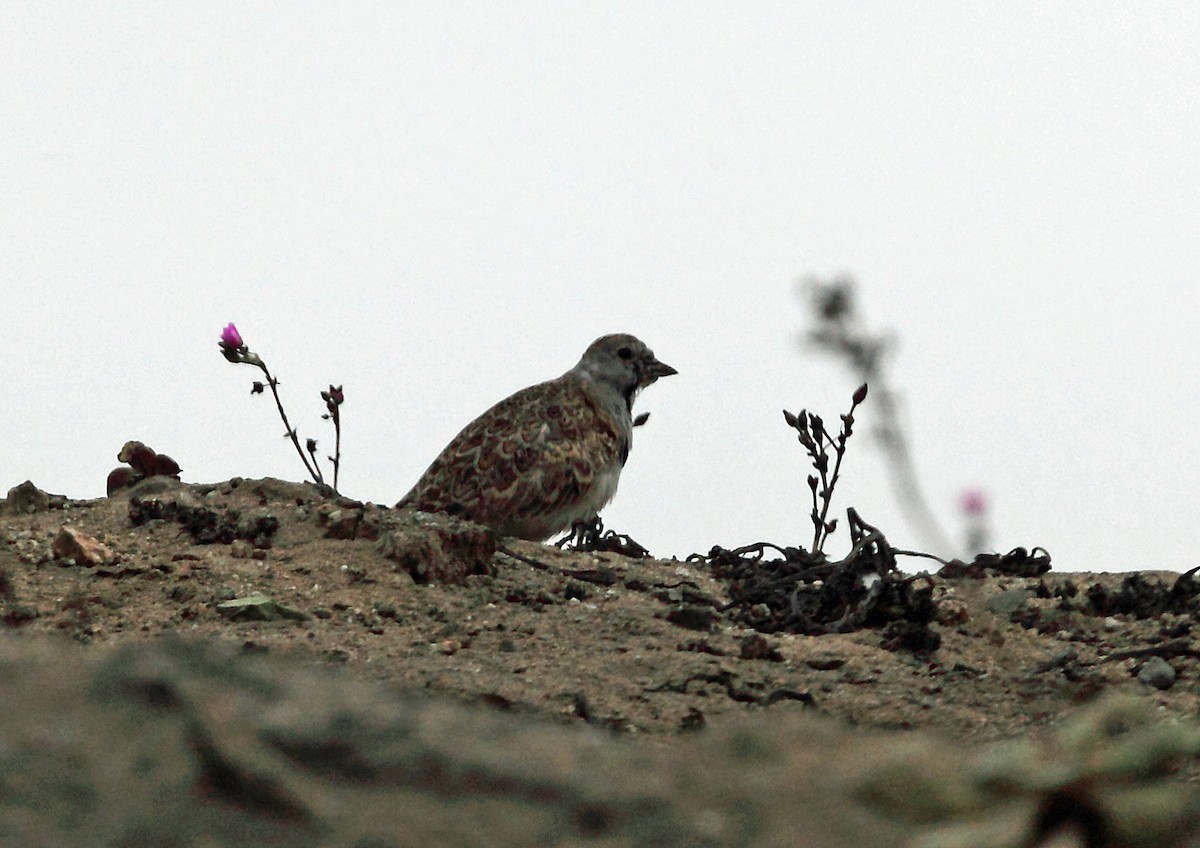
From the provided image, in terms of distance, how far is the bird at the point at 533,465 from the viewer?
798 centimetres

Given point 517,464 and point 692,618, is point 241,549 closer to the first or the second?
point 517,464

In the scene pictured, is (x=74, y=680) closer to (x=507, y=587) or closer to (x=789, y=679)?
(x=789, y=679)

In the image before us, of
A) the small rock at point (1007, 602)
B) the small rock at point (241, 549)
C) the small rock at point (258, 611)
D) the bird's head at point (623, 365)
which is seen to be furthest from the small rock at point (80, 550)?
the small rock at point (1007, 602)

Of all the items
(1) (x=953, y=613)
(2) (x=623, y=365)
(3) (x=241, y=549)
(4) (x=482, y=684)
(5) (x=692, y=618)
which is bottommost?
(4) (x=482, y=684)

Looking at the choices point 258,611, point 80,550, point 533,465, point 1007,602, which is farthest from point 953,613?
point 80,550

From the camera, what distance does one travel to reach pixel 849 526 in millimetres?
6883

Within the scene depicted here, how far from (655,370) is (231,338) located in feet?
8.49

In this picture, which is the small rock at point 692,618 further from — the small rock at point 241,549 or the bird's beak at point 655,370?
the bird's beak at point 655,370

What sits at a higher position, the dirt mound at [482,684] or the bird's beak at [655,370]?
the bird's beak at [655,370]

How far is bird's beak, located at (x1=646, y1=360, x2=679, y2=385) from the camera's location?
9.38 metres

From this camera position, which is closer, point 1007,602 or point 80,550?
point 80,550

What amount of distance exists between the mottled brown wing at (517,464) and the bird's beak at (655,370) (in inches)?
32.9

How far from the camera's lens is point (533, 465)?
8.05m

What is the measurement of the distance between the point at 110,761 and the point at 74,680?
359mm
